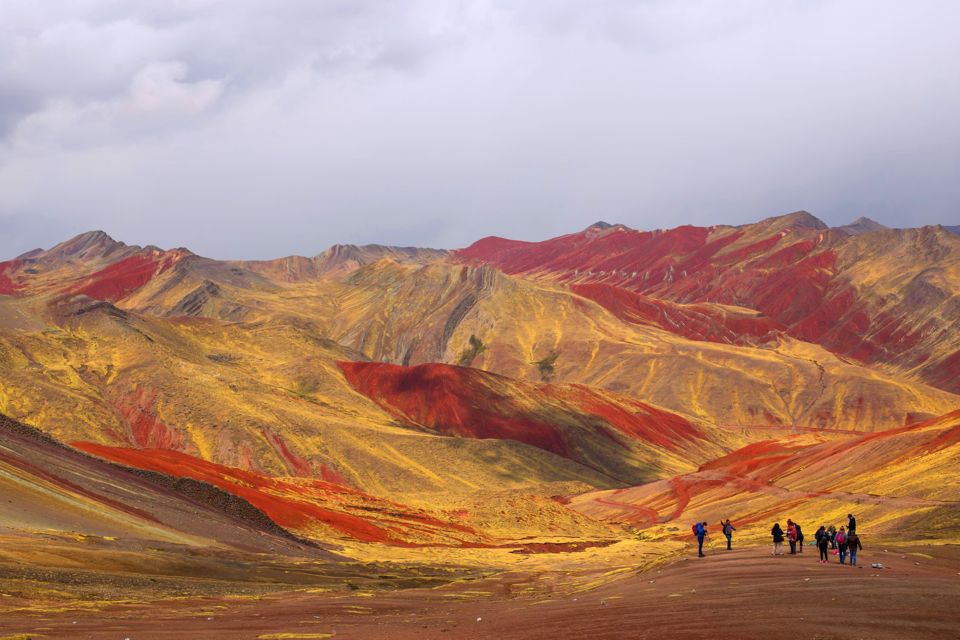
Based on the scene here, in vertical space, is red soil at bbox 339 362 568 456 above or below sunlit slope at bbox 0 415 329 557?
above

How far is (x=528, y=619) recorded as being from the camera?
25969 mm

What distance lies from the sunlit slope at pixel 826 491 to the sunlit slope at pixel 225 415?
1746 cm

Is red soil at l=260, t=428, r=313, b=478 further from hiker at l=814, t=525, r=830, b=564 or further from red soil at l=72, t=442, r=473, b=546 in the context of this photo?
hiker at l=814, t=525, r=830, b=564

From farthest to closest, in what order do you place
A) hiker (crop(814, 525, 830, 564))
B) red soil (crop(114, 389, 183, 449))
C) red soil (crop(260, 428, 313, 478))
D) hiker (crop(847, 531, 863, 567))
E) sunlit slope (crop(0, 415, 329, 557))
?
red soil (crop(114, 389, 183, 449)) → red soil (crop(260, 428, 313, 478)) → sunlit slope (crop(0, 415, 329, 557)) → hiker (crop(814, 525, 830, 564)) → hiker (crop(847, 531, 863, 567))

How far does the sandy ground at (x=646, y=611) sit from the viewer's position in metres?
20.3

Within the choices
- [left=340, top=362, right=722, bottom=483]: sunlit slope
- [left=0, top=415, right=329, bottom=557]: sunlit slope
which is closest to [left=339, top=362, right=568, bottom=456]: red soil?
[left=340, top=362, right=722, bottom=483]: sunlit slope

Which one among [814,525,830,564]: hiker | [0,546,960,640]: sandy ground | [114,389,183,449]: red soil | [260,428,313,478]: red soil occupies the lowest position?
[0,546,960,640]: sandy ground

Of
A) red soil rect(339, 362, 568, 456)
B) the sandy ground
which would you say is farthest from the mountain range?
the sandy ground

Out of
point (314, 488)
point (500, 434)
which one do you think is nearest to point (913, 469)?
point (314, 488)

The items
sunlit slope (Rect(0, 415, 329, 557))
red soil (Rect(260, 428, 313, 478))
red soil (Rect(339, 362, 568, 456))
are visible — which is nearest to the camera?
sunlit slope (Rect(0, 415, 329, 557))

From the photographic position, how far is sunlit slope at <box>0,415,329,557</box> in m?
40.8

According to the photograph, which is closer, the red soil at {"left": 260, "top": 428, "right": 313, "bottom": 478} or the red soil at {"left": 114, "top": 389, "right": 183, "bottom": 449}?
the red soil at {"left": 260, "top": 428, "right": 313, "bottom": 478}

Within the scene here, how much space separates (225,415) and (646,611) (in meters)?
90.0

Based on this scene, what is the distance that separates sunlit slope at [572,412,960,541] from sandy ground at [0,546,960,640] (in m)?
14.4
